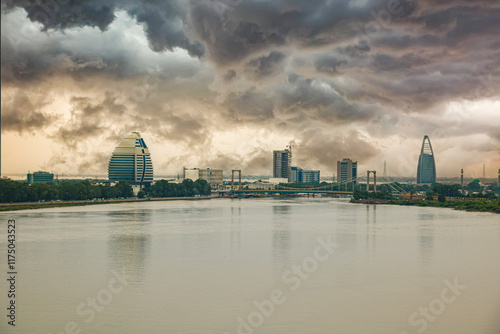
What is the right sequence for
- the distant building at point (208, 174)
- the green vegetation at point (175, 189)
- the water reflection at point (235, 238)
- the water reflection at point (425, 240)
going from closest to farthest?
1. the water reflection at point (425, 240)
2. the water reflection at point (235, 238)
3. the green vegetation at point (175, 189)
4. the distant building at point (208, 174)

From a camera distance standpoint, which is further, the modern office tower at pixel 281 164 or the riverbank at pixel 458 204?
the modern office tower at pixel 281 164

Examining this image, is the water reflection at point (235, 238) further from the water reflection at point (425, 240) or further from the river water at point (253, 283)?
the water reflection at point (425, 240)

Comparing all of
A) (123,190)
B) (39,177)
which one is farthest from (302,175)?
(123,190)

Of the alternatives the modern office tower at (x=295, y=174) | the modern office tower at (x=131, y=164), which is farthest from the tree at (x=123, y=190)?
the modern office tower at (x=295, y=174)

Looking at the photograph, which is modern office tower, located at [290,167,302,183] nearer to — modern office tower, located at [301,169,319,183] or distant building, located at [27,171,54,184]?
modern office tower, located at [301,169,319,183]

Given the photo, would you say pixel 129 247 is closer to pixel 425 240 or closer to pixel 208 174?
pixel 425 240

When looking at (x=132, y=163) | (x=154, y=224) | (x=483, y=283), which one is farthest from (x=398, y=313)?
(x=132, y=163)

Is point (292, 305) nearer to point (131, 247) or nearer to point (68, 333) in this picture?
point (68, 333)
